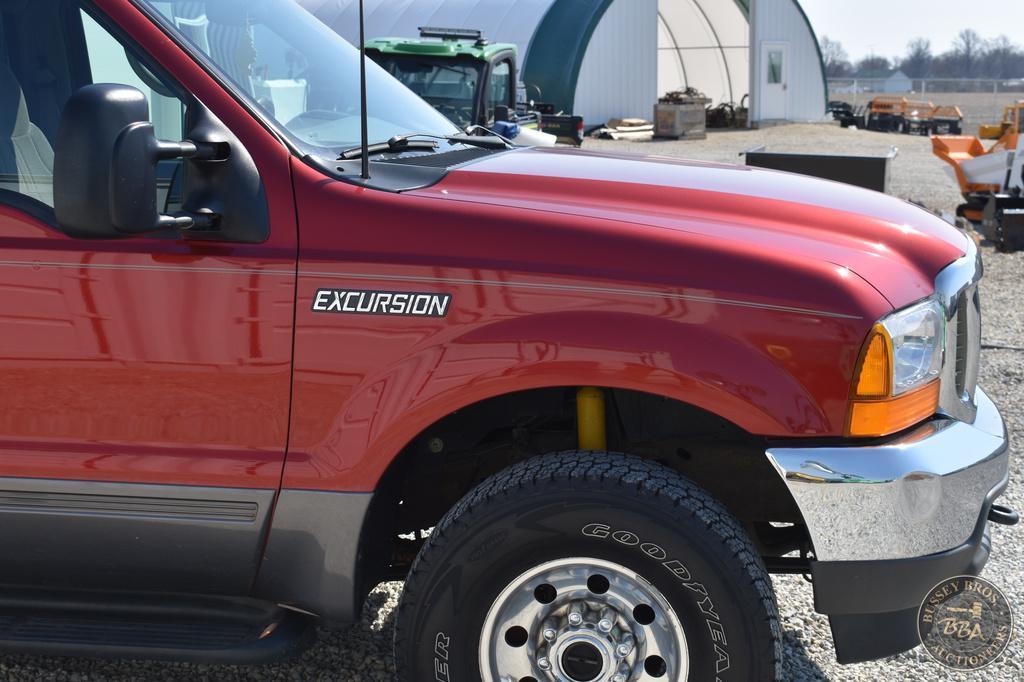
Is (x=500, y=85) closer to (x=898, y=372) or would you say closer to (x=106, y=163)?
(x=898, y=372)

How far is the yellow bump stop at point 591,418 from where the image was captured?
2.89 meters

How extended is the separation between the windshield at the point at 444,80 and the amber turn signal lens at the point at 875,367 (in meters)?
10.5

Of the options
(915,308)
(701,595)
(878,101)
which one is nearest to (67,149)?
(701,595)

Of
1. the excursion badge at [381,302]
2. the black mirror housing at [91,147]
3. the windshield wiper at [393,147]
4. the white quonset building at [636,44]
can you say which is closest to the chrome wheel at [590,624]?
the excursion badge at [381,302]

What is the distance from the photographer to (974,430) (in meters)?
2.87

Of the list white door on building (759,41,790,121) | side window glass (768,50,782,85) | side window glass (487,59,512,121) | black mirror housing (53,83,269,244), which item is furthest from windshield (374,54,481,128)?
side window glass (768,50,782,85)

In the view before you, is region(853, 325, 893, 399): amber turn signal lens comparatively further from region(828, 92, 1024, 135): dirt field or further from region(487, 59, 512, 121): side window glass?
region(828, 92, 1024, 135): dirt field

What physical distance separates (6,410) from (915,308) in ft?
7.31

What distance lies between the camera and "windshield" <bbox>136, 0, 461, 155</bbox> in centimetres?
290

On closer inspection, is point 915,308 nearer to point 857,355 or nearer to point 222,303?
point 857,355

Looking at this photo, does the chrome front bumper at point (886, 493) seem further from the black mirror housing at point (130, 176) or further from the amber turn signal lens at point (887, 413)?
the black mirror housing at point (130, 176)

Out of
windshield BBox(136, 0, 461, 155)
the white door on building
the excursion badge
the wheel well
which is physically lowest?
the wheel well

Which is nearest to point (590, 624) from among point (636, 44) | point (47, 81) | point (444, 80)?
point (47, 81)

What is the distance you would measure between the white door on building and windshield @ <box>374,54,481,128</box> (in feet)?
89.7
